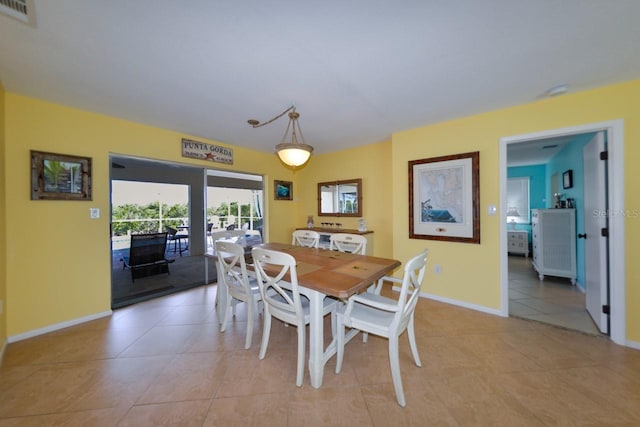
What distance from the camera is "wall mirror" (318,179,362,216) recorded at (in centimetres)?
432

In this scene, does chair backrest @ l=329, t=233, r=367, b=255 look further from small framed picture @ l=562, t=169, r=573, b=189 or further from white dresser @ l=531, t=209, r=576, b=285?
small framed picture @ l=562, t=169, r=573, b=189

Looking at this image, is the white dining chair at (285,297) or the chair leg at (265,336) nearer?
the white dining chair at (285,297)

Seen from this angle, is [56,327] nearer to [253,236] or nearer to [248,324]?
[248,324]

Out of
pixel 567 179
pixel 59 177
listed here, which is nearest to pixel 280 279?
pixel 59 177

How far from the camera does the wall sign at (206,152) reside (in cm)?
353

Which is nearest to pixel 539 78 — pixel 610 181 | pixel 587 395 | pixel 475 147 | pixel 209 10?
pixel 475 147

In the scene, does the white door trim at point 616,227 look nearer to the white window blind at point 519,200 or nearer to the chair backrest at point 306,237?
the chair backrest at point 306,237

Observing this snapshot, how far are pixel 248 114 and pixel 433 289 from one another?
10.9ft

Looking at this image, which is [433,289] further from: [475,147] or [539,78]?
[539,78]

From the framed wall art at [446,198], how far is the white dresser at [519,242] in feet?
12.7

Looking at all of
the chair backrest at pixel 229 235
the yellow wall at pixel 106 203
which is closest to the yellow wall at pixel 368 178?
the yellow wall at pixel 106 203

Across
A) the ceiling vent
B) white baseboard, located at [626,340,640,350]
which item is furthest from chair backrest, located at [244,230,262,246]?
white baseboard, located at [626,340,640,350]

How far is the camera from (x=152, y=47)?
1.62 meters

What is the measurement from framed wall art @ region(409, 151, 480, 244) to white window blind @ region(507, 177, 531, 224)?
14.4 ft
